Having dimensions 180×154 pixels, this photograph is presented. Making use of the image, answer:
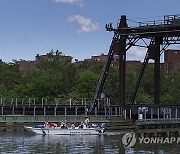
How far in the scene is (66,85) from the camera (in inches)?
5468

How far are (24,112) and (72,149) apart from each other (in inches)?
1520

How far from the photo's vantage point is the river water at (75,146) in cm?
5503

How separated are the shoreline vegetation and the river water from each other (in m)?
Answer: 51.2

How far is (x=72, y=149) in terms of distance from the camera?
187ft

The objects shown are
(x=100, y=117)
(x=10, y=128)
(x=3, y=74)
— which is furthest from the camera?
(x=3, y=74)

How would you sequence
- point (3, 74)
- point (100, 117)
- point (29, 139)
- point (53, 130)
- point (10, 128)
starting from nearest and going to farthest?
1. point (29, 139)
2. point (53, 130)
3. point (10, 128)
4. point (100, 117)
5. point (3, 74)

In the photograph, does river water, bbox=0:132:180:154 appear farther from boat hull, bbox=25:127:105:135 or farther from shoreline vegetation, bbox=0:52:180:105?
shoreline vegetation, bbox=0:52:180:105

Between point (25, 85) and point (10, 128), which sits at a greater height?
point (25, 85)

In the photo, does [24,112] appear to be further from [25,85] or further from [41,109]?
[25,85]

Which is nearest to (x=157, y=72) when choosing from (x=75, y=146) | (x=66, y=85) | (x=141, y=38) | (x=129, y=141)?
(x=141, y=38)

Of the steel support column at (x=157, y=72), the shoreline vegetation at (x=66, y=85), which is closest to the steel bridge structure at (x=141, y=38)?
the steel support column at (x=157, y=72)

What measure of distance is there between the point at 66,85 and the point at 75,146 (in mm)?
78681

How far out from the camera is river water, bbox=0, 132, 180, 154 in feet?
181

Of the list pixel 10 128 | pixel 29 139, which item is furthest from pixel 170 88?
pixel 29 139
